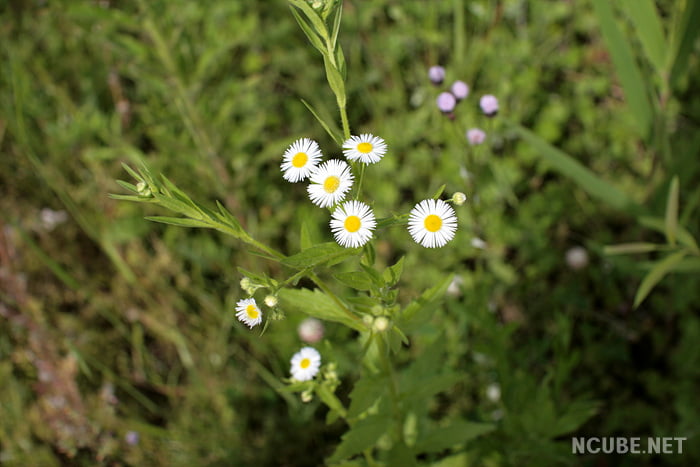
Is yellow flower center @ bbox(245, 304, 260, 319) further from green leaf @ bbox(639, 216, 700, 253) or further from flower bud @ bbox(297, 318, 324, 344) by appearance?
green leaf @ bbox(639, 216, 700, 253)

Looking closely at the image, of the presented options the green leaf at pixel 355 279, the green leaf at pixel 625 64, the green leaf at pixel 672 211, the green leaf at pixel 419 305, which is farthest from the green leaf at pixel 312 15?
the green leaf at pixel 625 64

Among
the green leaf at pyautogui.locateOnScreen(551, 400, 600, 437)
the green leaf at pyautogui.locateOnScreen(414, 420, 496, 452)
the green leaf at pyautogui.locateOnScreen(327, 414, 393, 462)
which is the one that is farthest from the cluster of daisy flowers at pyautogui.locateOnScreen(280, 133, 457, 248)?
the green leaf at pyautogui.locateOnScreen(551, 400, 600, 437)

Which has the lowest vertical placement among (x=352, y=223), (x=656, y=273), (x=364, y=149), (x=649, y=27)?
(x=352, y=223)

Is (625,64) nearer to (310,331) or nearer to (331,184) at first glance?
(331,184)

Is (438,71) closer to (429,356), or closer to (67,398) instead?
(429,356)

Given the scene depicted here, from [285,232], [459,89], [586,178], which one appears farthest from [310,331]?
[586,178]

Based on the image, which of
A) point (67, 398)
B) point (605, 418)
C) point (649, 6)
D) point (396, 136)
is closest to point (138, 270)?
point (67, 398)

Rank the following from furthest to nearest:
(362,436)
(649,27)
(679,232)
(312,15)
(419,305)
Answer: (649,27) < (679,232) < (362,436) < (419,305) < (312,15)
